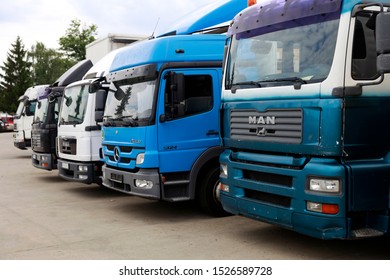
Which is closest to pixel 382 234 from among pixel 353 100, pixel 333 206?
pixel 333 206

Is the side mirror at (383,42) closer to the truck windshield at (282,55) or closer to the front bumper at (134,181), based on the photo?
the truck windshield at (282,55)

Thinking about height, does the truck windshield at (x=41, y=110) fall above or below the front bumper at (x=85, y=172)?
above

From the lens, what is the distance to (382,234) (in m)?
4.88

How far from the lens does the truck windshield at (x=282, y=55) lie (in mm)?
5051

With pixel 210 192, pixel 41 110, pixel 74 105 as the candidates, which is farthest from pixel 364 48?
pixel 41 110

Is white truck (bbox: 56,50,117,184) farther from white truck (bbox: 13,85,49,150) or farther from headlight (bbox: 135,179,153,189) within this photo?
white truck (bbox: 13,85,49,150)

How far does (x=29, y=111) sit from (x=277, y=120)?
1485 centimetres

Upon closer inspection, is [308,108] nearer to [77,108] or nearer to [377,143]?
[377,143]

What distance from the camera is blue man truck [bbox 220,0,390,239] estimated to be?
4.83 m

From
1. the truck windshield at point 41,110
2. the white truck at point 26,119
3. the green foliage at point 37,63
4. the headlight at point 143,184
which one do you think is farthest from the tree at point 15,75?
the headlight at point 143,184

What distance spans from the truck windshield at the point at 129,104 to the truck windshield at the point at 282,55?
1.61 meters

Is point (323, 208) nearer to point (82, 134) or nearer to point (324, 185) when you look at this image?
point (324, 185)

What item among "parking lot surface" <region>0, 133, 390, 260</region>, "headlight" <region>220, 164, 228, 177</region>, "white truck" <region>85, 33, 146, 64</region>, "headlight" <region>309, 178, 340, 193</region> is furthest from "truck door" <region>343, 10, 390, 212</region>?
"white truck" <region>85, 33, 146, 64</region>

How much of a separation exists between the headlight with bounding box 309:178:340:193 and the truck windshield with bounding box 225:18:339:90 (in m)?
1.03
